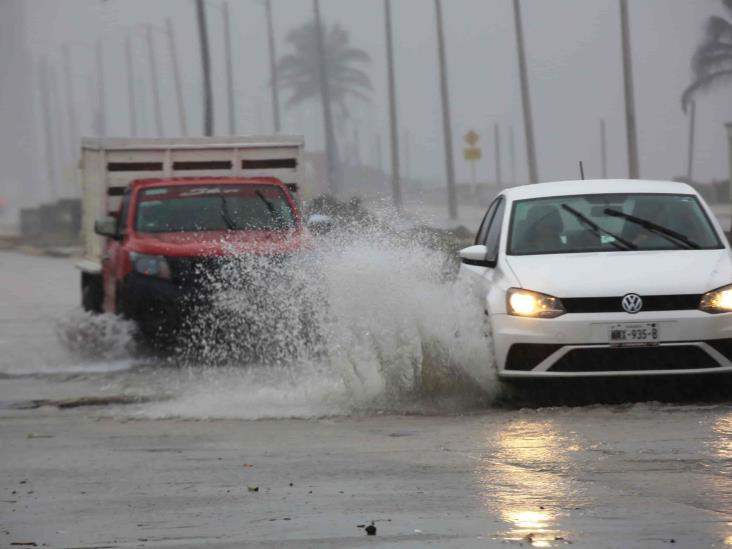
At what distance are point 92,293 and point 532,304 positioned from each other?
933cm

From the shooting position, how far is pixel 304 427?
33.2 ft

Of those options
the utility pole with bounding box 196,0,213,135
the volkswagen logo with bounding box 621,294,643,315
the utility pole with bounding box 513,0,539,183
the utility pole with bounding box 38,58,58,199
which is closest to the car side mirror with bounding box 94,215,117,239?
the volkswagen logo with bounding box 621,294,643,315

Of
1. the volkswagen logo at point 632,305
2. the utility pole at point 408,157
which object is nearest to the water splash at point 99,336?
the volkswagen logo at point 632,305

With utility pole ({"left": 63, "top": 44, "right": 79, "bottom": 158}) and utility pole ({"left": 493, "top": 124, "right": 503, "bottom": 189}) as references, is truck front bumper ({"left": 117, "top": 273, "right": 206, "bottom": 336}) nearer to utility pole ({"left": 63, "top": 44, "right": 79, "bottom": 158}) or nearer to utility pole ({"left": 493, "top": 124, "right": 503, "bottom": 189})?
utility pole ({"left": 493, "top": 124, "right": 503, "bottom": 189})

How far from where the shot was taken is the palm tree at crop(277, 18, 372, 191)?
116562 mm

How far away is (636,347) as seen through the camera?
10430 mm

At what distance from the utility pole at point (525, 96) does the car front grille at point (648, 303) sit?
1775 inches

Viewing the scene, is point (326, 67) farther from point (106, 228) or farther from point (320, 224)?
point (320, 224)

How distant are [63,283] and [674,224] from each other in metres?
23.3

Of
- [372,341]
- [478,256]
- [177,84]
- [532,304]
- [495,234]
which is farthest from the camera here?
[177,84]

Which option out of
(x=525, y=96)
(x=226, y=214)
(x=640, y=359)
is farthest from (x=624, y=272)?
(x=525, y=96)

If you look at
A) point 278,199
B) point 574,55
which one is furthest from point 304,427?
point 574,55

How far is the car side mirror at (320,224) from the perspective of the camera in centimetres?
1398

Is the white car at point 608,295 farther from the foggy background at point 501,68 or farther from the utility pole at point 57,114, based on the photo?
Answer: the utility pole at point 57,114
